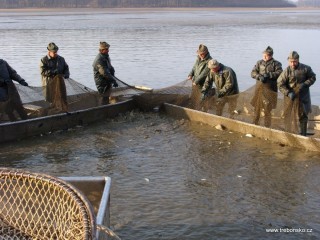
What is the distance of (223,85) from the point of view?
33.2 ft

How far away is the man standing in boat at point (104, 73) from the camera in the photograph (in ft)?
36.2

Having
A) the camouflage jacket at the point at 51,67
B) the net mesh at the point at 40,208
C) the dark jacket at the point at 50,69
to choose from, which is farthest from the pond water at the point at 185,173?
the net mesh at the point at 40,208

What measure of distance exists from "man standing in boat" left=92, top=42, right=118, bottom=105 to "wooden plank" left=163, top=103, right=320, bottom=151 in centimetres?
138

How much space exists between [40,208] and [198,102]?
6.89 metres

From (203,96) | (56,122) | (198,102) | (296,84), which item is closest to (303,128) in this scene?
(296,84)

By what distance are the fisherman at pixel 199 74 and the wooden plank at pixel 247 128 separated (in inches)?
12.8

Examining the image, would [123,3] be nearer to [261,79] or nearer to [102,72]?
[102,72]

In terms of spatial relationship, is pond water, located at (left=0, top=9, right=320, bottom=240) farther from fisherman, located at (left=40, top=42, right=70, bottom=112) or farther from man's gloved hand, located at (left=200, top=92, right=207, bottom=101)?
fisherman, located at (left=40, top=42, right=70, bottom=112)

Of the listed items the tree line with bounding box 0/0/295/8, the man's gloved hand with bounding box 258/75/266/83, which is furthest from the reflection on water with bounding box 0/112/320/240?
the tree line with bounding box 0/0/295/8

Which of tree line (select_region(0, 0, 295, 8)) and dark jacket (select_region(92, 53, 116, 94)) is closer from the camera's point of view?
dark jacket (select_region(92, 53, 116, 94))

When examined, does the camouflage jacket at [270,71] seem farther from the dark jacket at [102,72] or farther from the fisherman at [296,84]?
the dark jacket at [102,72]

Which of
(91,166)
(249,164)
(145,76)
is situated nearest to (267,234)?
(249,164)

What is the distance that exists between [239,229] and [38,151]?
442 centimetres

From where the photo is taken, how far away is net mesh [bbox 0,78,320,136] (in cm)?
952
